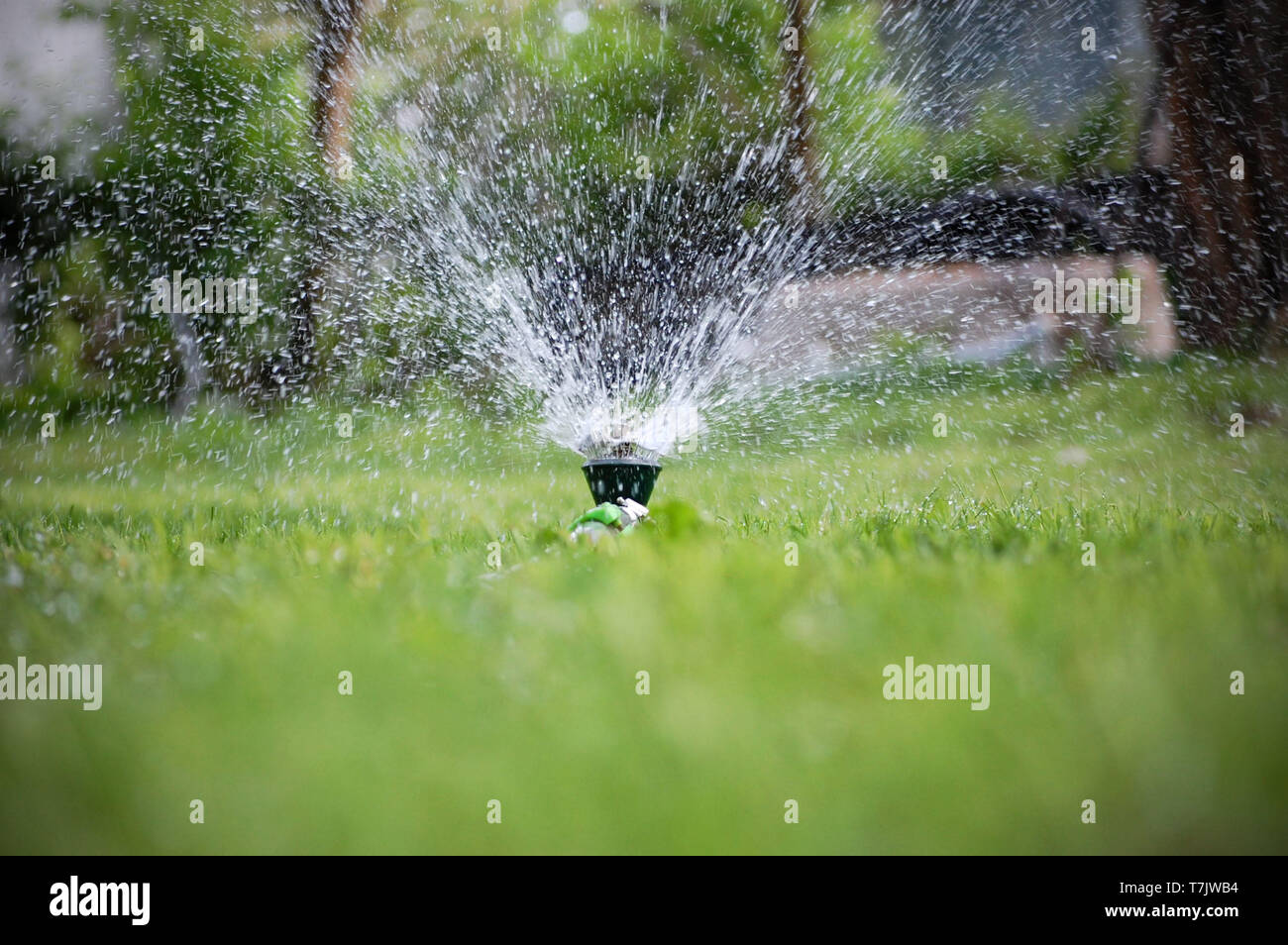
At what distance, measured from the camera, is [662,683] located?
67.8 inches

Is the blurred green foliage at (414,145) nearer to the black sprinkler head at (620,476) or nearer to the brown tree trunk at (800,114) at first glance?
the brown tree trunk at (800,114)

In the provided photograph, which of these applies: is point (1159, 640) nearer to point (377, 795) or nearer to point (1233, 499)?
point (377, 795)

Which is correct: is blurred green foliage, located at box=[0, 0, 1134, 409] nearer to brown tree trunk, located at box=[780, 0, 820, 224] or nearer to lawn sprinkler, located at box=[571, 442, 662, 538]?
brown tree trunk, located at box=[780, 0, 820, 224]

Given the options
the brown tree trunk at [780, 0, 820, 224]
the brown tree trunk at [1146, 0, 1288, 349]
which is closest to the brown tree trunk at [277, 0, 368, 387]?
the brown tree trunk at [780, 0, 820, 224]

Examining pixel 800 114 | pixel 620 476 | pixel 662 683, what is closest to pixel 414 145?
pixel 800 114

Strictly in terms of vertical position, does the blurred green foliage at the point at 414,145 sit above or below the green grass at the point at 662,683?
above

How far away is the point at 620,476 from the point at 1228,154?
5738mm

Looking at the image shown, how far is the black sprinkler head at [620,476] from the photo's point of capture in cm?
305

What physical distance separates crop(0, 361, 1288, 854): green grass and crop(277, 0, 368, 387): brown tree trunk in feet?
16.7

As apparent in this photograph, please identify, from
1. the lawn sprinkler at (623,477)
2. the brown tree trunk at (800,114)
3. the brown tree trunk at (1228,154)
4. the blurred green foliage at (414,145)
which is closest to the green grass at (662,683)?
the lawn sprinkler at (623,477)

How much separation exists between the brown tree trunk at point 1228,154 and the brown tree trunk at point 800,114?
2.54 meters

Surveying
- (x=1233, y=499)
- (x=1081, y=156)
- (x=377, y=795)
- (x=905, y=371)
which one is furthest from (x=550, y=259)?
(x=377, y=795)

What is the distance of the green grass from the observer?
1.39 meters

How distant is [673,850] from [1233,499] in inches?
127
